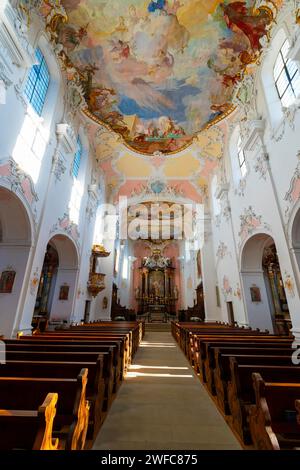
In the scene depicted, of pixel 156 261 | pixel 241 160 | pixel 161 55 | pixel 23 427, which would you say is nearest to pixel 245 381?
pixel 23 427

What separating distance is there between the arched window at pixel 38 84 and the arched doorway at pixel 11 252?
3.33 metres

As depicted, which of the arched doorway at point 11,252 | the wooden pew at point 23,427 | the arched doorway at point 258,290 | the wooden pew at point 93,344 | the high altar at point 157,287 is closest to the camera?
the wooden pew at point 23,427

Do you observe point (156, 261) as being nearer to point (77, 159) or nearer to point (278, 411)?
point (77, 159)

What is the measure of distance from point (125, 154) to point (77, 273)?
24.3 ft

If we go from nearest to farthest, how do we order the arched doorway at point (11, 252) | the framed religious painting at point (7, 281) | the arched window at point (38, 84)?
the arched doorway at point (11, 252) → the framed religious painting at point (7, 281) → the arched window at point (38, 84)

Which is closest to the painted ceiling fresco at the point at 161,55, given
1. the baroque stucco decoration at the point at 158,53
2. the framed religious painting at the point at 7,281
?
the baroque stucco decoration at the point at 158,53

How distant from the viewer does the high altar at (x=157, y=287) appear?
2071cm

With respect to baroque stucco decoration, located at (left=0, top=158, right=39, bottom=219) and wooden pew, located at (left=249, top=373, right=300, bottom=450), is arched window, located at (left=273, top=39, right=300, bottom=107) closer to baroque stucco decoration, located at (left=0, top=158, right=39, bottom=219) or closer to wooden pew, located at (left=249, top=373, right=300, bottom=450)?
wooden pew, located at (left=249, top=373, right=300, bottom=450)

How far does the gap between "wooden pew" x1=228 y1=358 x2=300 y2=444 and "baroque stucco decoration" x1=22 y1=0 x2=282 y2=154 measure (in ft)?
30.4

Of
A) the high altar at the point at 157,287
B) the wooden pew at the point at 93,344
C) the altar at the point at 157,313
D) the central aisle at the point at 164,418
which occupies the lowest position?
the central aisle at the point at 164,418

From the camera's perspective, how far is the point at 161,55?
866cm

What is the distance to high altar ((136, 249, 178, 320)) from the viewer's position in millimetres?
20706

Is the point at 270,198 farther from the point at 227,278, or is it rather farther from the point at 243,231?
the point at 227,278

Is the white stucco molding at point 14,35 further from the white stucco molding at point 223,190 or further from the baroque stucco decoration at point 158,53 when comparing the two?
the white stucco molding at point 223,190
